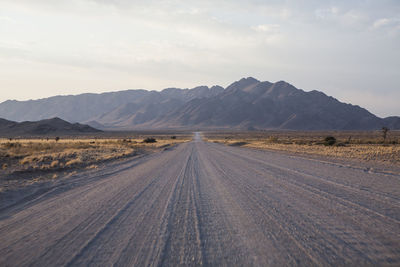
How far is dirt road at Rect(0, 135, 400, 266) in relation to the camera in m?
5.04

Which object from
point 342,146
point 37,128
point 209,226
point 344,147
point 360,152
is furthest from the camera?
point 37,128

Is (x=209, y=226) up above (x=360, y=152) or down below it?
below

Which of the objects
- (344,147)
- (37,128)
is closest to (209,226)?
(344,147)

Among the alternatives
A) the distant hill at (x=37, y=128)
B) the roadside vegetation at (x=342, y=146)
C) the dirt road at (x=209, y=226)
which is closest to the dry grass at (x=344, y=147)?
the roadside vegetation at (x=342, y=146)

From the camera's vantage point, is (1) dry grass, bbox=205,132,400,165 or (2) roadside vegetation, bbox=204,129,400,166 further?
(2) roadside vegetation, bbox=204,129,400,166

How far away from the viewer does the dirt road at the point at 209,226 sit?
5.04 m

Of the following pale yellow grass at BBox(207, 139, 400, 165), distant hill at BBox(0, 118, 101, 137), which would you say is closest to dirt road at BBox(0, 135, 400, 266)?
pale yellow grass at BBox(207, 139, 400, 165)

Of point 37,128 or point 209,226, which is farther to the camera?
point 37,128

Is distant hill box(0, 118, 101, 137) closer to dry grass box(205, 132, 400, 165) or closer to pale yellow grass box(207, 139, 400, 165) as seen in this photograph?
dry grass box(205, 132, 400, 165)

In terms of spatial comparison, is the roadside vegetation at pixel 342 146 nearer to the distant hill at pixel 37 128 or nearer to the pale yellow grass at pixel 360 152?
the pale yellow grass at pixel 360 152

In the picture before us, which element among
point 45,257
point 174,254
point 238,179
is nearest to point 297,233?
point 174,254

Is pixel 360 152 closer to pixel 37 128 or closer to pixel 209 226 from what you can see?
pixel 209 226

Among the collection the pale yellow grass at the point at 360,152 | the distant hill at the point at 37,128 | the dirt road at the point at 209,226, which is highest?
the distant hill at the point at 37,128

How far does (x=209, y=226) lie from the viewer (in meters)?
6.66
